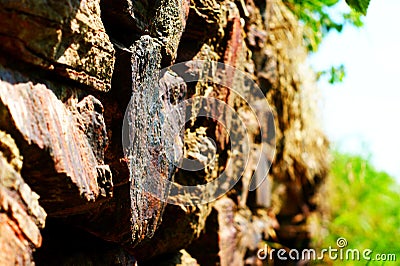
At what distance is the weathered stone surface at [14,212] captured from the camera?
1.07 meters

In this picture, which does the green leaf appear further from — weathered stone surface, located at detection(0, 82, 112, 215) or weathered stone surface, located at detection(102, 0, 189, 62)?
weathered stone surface, located at detection(0, 82, 112, 215)

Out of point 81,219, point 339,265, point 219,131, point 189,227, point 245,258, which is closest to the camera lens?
point 81,219

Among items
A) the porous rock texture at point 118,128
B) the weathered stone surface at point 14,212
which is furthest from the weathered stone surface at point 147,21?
the weathered stone surface at point 14,212

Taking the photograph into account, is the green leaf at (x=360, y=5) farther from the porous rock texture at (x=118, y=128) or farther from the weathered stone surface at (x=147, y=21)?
the weathered stone surface at (x=147, y=21)

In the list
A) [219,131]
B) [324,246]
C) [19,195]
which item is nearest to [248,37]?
[219,131]

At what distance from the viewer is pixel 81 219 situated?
4.93ft

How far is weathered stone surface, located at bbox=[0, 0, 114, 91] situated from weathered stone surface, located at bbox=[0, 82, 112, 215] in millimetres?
68

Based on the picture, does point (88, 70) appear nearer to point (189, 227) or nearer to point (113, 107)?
point (113, 107)

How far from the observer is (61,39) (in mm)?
1216

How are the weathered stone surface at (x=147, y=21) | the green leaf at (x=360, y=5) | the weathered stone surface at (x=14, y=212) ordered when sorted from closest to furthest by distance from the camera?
1. the weathered stone surface at (x=14, y=212)
2. the weathered stone surface at (x=147, y=21)
3. the green leaf at (x=360, y=5)

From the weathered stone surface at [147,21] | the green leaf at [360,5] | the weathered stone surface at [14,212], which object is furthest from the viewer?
the green leaf at [360,5]

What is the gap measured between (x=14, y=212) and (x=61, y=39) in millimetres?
377

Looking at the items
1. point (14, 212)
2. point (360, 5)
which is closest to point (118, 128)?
point (14, 212)

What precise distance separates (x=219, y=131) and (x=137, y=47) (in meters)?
0.80
